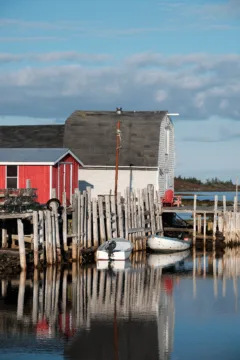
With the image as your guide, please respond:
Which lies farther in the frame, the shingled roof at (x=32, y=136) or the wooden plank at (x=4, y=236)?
the shingled roof at (x=32, y=136)

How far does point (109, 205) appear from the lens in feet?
147

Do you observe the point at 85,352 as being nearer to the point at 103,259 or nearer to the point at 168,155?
the point at 103,259

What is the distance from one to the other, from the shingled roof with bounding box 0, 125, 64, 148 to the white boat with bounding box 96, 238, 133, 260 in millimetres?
16373

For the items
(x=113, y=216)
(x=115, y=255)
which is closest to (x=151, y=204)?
(x=113, y=216)

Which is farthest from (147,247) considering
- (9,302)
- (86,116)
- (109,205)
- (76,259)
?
(9,302)

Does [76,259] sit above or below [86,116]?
below

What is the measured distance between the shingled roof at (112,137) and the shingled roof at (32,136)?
0.73 meters

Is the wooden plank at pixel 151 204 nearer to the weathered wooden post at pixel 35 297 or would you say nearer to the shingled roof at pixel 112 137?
the shingled roof at pixel 112 137

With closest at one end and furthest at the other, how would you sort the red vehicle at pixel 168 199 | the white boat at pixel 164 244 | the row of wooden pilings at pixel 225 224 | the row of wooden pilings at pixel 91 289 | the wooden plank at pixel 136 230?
the row of wooden pilings at pixel 91 289 < the wooden plank at pixel 136 230 < the white boat at pixel 164 244 < the row of wooden pilings at pixel 225 224 < the red vehicle at pixel 168 199

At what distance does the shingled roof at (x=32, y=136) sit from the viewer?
56969 mm

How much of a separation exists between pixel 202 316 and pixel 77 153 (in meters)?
30.5

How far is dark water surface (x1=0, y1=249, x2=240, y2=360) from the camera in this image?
2261 centimetres

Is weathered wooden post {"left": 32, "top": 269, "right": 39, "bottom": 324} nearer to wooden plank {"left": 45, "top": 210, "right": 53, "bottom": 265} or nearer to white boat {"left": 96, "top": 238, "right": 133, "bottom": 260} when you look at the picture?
wooden plank {"left": 45, "top": 210, "right": 53, "bottom": 265}

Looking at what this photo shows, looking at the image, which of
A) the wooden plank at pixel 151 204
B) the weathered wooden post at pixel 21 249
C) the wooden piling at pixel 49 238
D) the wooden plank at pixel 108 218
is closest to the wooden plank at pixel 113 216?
the wooden plank at pixel 108 218
